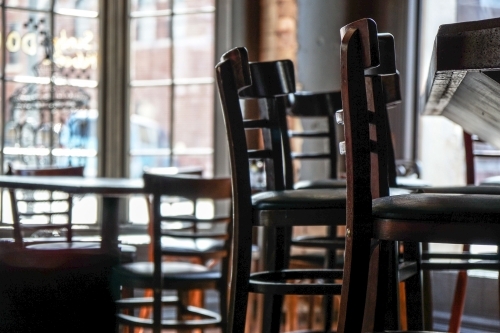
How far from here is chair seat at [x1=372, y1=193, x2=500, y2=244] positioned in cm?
108

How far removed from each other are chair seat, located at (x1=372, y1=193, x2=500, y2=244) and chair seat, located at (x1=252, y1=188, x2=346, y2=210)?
0.39m

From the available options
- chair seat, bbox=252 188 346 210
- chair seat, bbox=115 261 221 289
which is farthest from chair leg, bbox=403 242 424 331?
chair seat, bbox=115 261 221 289

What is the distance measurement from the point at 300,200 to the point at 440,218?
529 mm

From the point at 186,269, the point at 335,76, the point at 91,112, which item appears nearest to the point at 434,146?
the point at 335,76

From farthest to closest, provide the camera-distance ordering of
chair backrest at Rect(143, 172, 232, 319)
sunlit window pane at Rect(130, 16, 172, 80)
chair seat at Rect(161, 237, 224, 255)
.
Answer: sunlit window pane at Rect(130, 16, 172, 80) < chair seat at Rect(161, 237, 224, 255) < chair backrest at Rect(143, 172, 232, 319)

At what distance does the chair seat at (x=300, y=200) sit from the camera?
1.60m

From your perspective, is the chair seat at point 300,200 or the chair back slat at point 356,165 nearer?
the chair back slat at point 356,165

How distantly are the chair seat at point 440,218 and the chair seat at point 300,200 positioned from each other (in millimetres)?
Answer: 389

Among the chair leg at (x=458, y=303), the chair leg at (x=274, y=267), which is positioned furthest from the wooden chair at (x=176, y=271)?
the chair leg at (x=458, y=303)

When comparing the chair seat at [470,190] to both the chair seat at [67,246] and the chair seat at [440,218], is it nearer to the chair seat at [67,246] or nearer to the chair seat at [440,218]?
the chair seat at [440,218]

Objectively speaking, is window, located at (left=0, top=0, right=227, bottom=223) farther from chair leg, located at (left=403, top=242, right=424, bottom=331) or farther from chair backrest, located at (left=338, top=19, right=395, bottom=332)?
chair backrest, located at (left=338, top=19, right=395, bottom=332)

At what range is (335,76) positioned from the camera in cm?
401

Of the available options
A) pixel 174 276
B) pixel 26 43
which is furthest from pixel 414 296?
pixel 26 43

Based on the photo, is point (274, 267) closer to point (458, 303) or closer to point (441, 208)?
point (441, 208)
